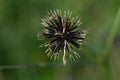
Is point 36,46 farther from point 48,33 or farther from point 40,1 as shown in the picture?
point 48,33

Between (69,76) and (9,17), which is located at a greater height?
(9,17)

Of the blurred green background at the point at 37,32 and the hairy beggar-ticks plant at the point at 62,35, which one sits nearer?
the hairy beggar-ticks plant at the point at 62,35

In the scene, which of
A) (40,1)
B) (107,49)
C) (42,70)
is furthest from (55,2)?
(107,49)

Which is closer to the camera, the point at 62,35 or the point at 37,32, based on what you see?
the point at 62,35

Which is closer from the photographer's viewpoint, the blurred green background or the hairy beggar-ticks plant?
the hairy beggar-ticks plant
